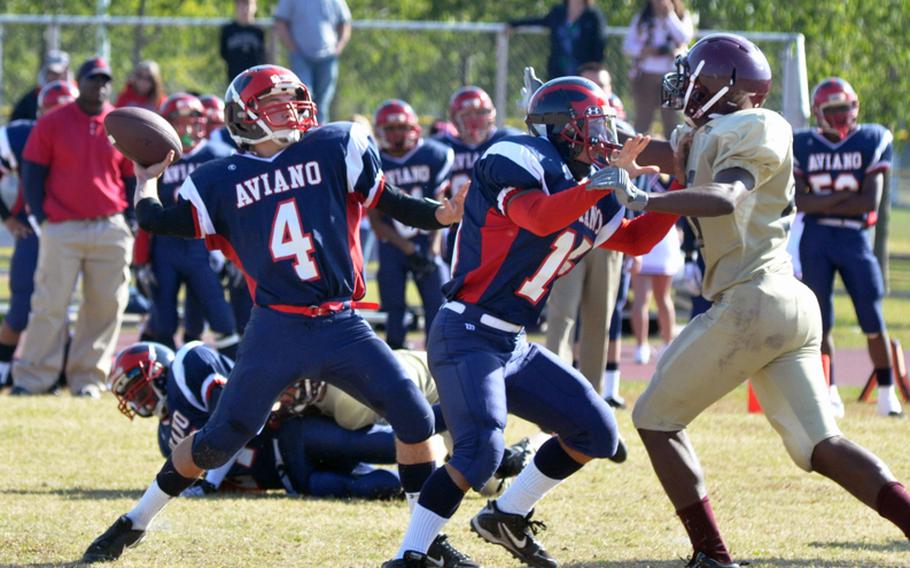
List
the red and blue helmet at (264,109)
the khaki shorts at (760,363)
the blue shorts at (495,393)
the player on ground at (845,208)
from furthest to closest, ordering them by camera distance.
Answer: the player on ground at (845,208), the red and blue helmet at (264,109), the blue shorts at (495,393), the khaki shorts at (760,363)

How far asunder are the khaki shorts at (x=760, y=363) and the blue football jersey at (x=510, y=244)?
524mm

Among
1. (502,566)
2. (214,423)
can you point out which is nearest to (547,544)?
(502,566)

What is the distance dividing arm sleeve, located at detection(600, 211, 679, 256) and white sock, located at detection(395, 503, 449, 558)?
4.06 feet

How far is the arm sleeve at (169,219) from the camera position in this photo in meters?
5.26

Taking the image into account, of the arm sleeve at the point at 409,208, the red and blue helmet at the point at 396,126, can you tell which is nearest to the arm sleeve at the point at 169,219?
the arm sleeve at the point at 409,208

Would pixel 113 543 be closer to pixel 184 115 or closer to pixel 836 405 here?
pixel 184 115

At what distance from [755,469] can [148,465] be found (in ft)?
10.0

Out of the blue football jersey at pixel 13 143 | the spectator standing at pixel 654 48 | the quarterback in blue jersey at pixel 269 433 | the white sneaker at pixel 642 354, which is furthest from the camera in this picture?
the spectator standing at pixel 654 48

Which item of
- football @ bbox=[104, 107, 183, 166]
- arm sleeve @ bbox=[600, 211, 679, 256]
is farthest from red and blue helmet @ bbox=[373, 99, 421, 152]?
arm sleeve @ bbox=[600, 211, 679, 256]

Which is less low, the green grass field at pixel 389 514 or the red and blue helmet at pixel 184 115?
the red and blue helmet at pixel 184 115

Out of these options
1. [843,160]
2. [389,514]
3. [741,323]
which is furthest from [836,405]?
[741,323]

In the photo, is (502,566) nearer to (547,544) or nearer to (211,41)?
(547,544)

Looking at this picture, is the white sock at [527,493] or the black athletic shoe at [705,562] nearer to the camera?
the black athletic shoe at [705,562]

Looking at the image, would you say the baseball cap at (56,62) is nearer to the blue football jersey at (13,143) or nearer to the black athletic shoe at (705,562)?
the blue football jersey at (13,143)
